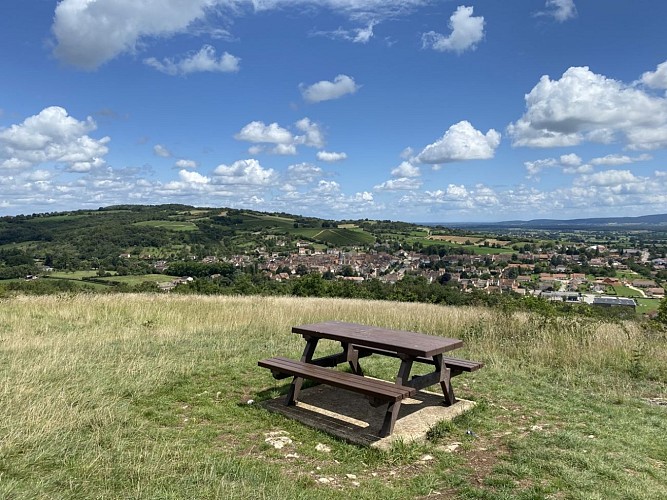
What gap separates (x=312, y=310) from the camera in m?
12.5

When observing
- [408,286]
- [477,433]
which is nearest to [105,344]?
Answer: [477,433]

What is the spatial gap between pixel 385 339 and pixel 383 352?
0.79 m

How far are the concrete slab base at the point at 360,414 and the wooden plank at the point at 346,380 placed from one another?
0.43m

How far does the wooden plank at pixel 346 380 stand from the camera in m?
4.64

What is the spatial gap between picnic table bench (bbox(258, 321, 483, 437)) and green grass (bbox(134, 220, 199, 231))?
68.1 m

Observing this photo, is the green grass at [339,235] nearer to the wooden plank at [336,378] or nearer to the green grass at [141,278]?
the green grass at [141,278]

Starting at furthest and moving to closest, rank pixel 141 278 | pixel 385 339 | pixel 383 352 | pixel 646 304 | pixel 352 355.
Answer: pixel 141 278 → pixel 646 304 → pixel 352 355 → pixel 383 352 → pixel 385 339

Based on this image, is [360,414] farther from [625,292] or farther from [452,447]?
[625,292]

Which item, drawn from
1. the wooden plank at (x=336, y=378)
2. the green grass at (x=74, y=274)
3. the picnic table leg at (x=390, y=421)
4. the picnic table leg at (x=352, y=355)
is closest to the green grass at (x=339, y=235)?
the green grass at (x=74, y=274)

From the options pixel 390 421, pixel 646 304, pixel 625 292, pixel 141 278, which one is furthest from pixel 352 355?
pixel 141 278

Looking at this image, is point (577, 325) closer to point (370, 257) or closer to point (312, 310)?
point (312, 310)

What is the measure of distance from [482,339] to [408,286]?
1514 cm

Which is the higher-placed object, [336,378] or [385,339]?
[385,339]

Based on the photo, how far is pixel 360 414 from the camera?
5.43 metres
